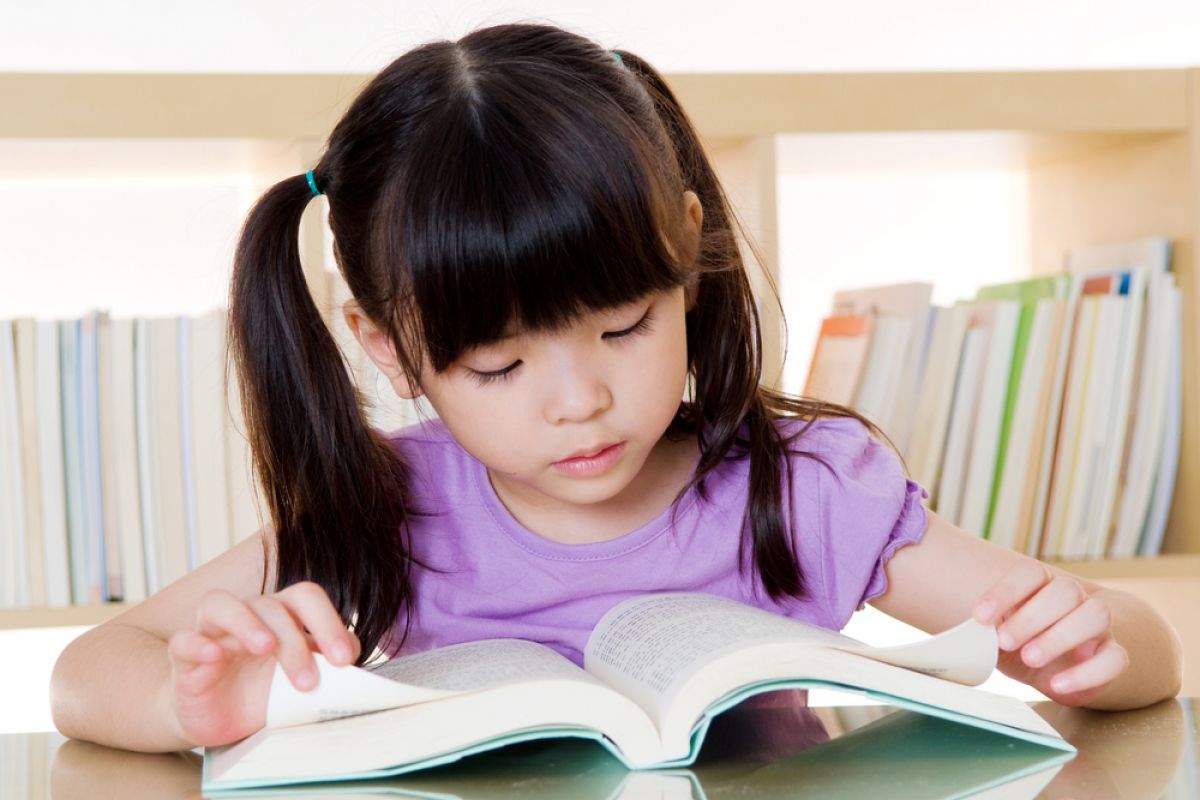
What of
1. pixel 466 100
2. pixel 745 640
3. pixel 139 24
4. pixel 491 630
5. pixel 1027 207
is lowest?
pixel 491 630

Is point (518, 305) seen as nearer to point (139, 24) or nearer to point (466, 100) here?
point (466, 100)

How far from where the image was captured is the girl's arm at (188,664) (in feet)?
1.90

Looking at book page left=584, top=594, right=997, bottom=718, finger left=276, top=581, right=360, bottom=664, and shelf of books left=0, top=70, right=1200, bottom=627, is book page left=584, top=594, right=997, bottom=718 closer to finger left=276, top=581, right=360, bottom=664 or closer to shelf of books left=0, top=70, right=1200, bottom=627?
finger left=276, top=581, right=360, bottom=664

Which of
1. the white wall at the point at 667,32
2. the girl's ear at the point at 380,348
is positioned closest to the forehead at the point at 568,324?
the girl's ear at the point at 380,348

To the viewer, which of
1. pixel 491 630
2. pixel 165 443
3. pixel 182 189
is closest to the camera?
pixel 491 630

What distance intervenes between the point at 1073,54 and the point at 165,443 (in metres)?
1.32

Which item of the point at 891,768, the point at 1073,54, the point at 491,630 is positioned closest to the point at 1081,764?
the point at 891,768

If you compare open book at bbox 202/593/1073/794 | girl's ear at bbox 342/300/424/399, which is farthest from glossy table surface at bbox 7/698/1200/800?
girl's ear at bbox 342/300/424/399

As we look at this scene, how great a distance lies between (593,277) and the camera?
74 centimetres

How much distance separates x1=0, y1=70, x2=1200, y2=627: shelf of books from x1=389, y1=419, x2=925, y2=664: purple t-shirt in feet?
1.28

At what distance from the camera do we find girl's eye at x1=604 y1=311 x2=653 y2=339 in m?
0.77

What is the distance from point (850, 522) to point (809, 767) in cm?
37

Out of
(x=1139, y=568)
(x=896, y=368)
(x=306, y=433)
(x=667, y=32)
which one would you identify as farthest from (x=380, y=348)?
(x=667, y=32)

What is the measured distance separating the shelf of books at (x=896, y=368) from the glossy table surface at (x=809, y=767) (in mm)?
697
